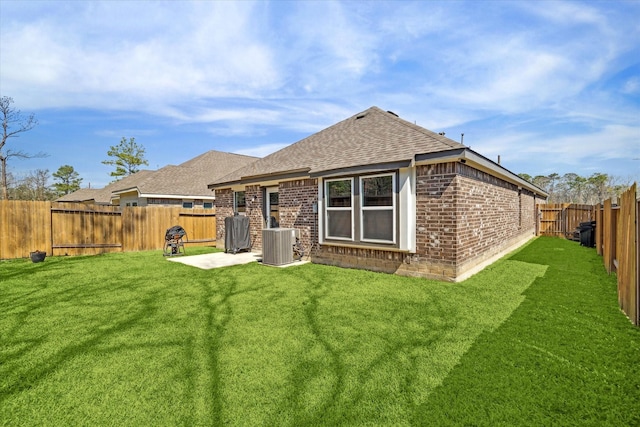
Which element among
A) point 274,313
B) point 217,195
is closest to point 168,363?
point 274,313

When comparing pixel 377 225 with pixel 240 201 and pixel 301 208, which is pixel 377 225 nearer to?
pixel 301 208

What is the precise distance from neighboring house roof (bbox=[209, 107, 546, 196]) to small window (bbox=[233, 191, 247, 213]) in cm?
64

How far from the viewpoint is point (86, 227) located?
431 inches

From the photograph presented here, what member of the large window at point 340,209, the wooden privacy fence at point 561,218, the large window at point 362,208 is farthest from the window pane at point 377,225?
the wooden privacy fence at point 561,218

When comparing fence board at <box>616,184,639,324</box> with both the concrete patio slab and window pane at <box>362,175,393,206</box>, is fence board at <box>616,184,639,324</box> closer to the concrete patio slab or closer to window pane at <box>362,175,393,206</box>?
window pane at <box>362,175,393,206</box>

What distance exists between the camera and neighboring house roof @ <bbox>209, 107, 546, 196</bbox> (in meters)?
6.27

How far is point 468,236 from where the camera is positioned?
6539 millimetres

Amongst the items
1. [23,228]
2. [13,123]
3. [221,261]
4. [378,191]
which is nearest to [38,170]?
[13,123]

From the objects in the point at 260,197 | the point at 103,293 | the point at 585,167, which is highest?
the point at 585,167

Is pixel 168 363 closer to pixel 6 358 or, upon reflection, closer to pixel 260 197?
pixel 6 358

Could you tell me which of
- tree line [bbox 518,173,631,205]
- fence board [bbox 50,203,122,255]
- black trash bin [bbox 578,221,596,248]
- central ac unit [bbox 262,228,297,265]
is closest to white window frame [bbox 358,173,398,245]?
central ac unit [bbox 262,228,297,265]

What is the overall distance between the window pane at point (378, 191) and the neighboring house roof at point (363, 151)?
0.40 m

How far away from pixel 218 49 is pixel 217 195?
20.5 ft

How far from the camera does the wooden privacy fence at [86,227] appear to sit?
9625mm
